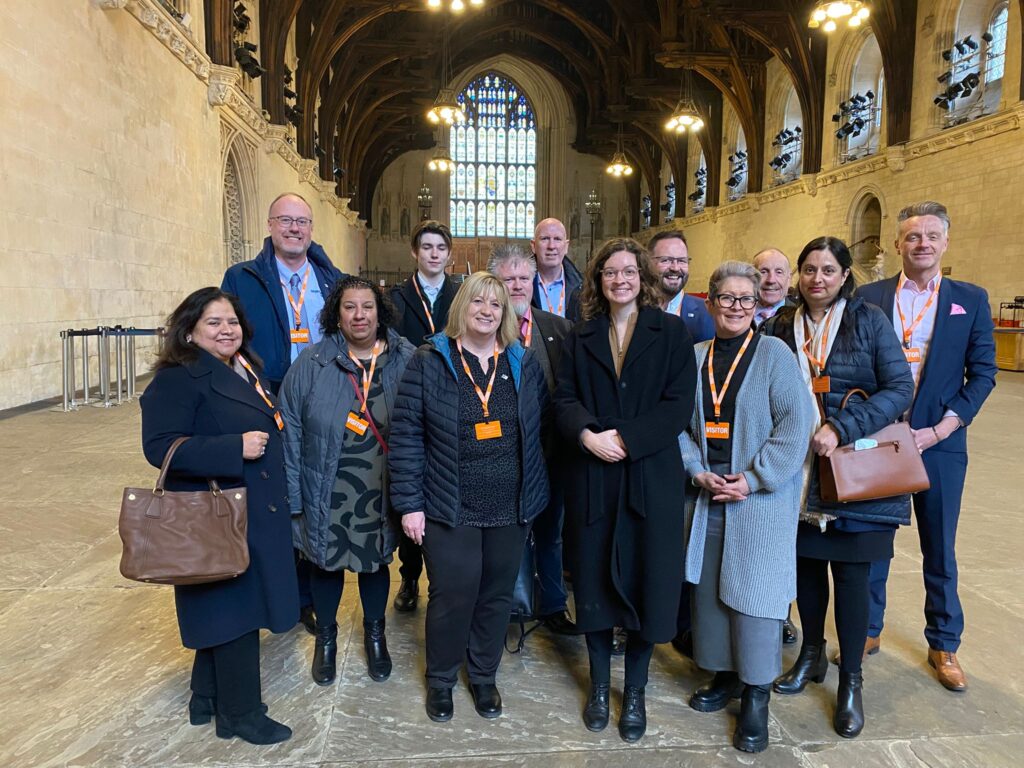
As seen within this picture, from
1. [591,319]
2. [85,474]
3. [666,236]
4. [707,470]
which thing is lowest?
[85,474]

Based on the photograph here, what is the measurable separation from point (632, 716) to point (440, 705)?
0.62m

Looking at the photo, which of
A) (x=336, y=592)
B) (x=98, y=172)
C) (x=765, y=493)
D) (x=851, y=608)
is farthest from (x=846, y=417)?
(x=98, y=172)

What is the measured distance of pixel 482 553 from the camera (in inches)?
85.7

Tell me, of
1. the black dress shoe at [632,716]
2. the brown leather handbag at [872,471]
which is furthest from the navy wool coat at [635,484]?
the brown leather handbag at [872,471]

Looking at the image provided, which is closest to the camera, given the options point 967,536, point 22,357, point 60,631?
point 60,631

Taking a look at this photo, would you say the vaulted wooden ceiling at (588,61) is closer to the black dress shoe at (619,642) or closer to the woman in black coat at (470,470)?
the woman in black coat at (470,470)

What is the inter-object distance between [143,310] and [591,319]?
27.4ft

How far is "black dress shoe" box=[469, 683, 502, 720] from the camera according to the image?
7.11 feet

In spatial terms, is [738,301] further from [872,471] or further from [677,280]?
[677,280]

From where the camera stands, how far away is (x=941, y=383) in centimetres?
234

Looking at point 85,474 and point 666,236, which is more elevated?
point 666,236

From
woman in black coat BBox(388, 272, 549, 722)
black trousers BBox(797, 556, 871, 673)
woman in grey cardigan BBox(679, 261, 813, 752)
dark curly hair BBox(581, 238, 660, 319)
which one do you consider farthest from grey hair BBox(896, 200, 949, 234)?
woman in black coat BBox(388, 272, 549, 722)

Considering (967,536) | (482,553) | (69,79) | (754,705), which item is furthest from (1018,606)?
(69,79)

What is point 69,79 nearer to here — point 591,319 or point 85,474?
point 85,474
